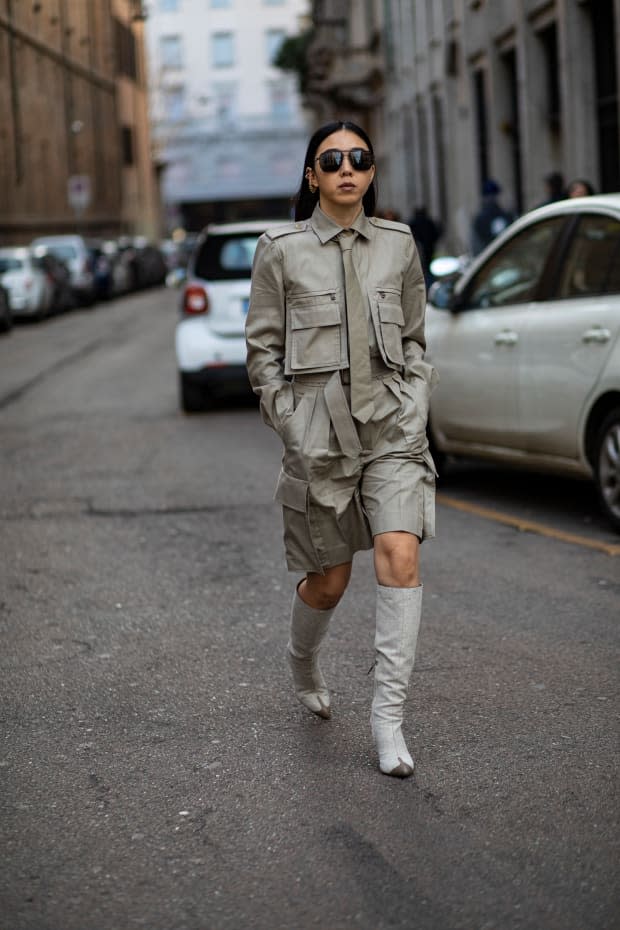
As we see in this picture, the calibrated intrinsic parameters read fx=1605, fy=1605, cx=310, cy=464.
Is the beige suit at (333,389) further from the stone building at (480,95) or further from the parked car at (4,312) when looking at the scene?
the parked car at (4,312)

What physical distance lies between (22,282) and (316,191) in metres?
30.5

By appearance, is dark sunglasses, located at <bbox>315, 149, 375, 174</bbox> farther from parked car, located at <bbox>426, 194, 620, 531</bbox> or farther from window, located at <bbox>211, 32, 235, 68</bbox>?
window, located at <bbox>211, 32, 235, 68</bbox>

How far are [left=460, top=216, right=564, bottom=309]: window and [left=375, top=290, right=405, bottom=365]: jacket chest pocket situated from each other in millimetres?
4277

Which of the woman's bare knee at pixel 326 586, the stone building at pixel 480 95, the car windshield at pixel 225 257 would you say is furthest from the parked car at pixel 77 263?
the woman's bare knee at pixel 326 586

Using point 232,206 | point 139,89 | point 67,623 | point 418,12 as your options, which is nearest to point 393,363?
point 67,623

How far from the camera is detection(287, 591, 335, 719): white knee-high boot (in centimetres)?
488

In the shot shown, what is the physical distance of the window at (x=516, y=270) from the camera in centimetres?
880

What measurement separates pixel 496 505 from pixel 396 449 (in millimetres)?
4859

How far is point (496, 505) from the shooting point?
9.34m

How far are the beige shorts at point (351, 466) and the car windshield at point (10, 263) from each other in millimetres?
30626

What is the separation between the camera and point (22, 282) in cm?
3441

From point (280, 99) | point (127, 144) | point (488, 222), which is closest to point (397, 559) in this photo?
point (488, 222)

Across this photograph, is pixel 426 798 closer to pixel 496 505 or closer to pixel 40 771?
pixel 40 771

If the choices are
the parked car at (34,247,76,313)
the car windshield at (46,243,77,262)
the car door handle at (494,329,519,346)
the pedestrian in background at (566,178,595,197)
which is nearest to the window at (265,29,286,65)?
the car windshield at (46,243,77,262)
